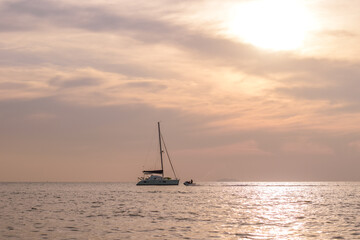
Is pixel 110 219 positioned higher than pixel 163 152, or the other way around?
pixel 163 152

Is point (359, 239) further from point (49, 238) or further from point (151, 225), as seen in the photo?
point (49, 238)

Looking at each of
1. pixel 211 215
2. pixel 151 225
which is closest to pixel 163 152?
pixel 211 215

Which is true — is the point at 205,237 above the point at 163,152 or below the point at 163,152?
below

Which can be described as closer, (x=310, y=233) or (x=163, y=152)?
(x=310, y=233)

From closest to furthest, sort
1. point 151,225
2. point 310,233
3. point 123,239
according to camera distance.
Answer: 1. point 123,239
2. point 310,233
3. point 151,225

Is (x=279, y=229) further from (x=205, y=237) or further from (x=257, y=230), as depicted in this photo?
(x=205, y=237)

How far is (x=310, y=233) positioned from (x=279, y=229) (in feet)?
11.3

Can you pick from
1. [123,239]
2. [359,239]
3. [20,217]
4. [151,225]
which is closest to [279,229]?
[359,239]

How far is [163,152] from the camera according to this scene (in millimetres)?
188000

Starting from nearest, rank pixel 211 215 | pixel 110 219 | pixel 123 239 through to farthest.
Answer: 1. pixel 123 239
2. pixel 110 219
3. pixel 211 215

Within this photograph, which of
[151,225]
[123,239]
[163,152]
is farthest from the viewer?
[163,152]

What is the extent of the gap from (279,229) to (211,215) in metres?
15.7

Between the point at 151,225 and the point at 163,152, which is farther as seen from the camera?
the point at 163,152

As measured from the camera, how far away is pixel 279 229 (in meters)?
47.1
